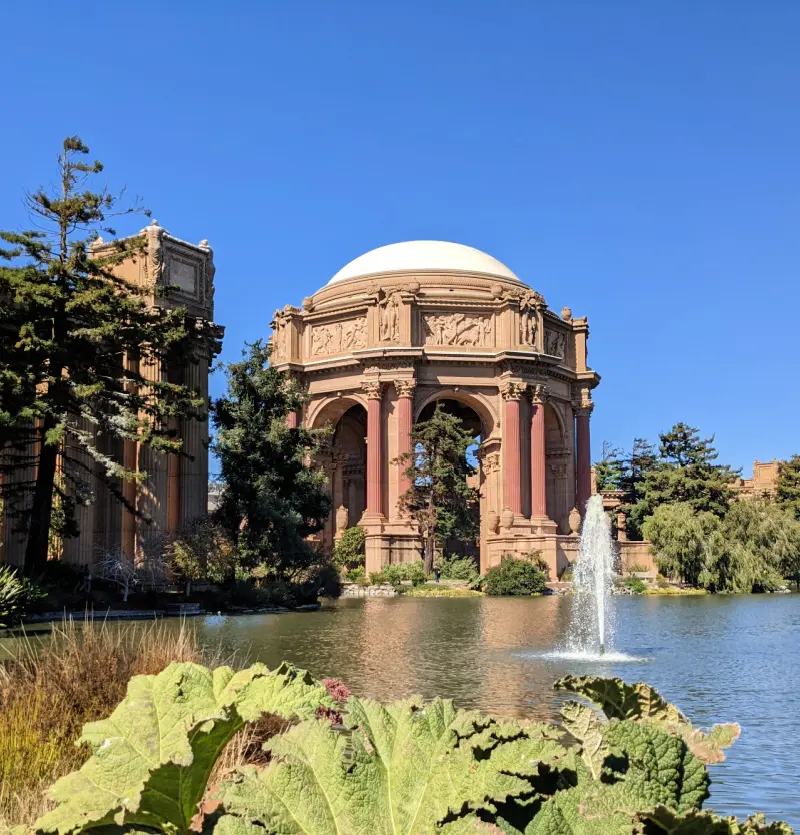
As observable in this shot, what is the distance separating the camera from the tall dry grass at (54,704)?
16.3 feet

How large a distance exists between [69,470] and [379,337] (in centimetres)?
3143

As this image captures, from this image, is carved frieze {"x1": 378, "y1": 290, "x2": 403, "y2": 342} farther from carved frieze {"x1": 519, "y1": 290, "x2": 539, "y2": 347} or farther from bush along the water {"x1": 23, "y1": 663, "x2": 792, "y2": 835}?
bush along the water {"x1": 23, "y1": 663, "x2": 792, "y2": 835}

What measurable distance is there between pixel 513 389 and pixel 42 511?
36628 millimetres

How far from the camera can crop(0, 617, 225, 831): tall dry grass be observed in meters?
4.98

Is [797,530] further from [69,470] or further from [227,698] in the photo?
[227,698]

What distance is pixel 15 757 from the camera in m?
5.20

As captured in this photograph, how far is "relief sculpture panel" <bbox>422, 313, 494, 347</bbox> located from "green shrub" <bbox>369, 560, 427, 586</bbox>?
14.0 meters

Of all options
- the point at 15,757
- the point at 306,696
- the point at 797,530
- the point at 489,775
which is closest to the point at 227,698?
the point at 306,696

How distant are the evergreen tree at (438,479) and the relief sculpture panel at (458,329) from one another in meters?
6.22

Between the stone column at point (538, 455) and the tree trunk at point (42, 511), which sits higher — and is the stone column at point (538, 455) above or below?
above

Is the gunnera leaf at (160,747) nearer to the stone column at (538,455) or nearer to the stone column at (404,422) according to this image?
the stone column at (404,422)

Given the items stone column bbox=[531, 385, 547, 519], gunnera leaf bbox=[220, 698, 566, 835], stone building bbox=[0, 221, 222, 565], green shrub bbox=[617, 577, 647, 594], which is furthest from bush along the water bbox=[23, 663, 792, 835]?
stone column bbox=[531, 385, 547, 519]

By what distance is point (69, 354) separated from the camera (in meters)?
22.4

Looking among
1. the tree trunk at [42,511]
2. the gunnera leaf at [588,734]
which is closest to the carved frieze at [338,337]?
the tree trunk at [42,511]
